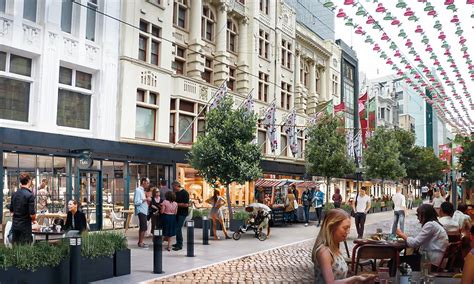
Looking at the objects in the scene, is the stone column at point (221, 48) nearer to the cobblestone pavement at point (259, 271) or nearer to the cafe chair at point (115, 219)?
the cafe chair at point (115, 219)

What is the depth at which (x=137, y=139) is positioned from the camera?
2308 cm

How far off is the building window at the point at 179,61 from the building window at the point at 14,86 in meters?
9.65

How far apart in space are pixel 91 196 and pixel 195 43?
36.4 feet

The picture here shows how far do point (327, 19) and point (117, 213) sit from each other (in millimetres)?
36338

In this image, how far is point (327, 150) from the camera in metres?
30.6

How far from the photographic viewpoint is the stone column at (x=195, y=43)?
27.6m

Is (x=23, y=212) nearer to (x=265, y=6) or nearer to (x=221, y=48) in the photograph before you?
(x=221, y=48)

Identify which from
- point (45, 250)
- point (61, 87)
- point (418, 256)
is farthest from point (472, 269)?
point (61, 87)

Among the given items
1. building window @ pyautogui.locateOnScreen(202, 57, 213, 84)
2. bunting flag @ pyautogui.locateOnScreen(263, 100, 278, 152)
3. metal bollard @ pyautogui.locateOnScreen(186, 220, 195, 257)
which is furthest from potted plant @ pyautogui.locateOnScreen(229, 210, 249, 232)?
building window @ pyautogui.locateOnScreen(202, 57, 213, 84)

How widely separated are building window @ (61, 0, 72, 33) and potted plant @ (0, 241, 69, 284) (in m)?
13.4

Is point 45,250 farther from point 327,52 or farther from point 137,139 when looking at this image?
point 327,52

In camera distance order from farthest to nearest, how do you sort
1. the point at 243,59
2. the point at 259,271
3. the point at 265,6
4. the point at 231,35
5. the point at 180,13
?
the point at 265,6
the point at 243,59
the point at 231,35
the point at 180,13
the point at 259,271

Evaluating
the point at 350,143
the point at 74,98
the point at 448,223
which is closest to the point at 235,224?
the point at 74,98

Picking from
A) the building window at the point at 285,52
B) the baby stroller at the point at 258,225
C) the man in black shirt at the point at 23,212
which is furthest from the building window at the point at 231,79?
the man in black shirt at the point at 23,212
